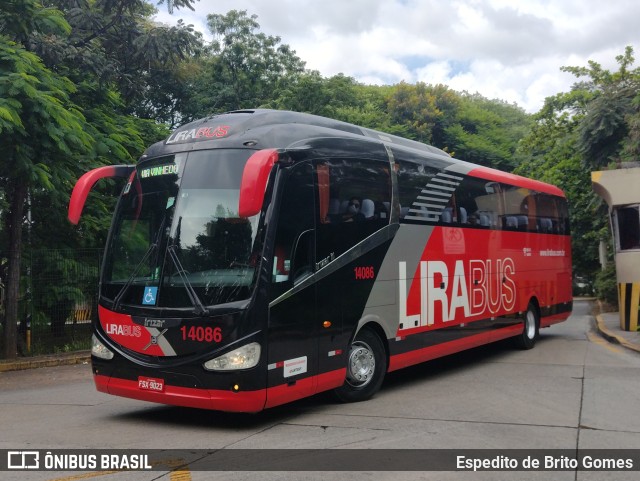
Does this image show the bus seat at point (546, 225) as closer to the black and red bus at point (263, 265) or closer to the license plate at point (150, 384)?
the black and red bus at point (263, 265)

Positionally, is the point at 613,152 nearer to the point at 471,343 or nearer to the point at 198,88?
the point at 471,343

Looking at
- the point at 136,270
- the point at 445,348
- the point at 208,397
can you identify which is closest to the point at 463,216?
the point at 445,348

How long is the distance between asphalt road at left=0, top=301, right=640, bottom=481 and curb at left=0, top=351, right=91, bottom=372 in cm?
195

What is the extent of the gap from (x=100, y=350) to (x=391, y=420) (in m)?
3.44

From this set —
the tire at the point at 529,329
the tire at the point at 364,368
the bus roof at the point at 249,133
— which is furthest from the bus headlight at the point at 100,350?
the tire at the point at 529,329

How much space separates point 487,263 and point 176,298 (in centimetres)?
665

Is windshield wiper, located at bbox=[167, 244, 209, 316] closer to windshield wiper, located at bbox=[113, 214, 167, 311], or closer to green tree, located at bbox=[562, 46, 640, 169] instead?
windshield wiper, located at bbox=[113, 214, 167, 311]

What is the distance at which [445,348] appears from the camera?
34.6 ft

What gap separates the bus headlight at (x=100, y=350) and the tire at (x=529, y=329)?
9056mm

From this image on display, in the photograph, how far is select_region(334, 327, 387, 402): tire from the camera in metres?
8.41

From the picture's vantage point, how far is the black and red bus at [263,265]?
6.87 meters

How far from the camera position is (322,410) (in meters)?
8.08

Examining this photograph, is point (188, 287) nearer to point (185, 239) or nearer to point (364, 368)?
point (185, 239)

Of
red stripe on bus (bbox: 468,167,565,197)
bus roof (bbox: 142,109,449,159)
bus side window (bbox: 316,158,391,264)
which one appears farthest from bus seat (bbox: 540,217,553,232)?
bus roof (bbox: 142,109,449,159)
